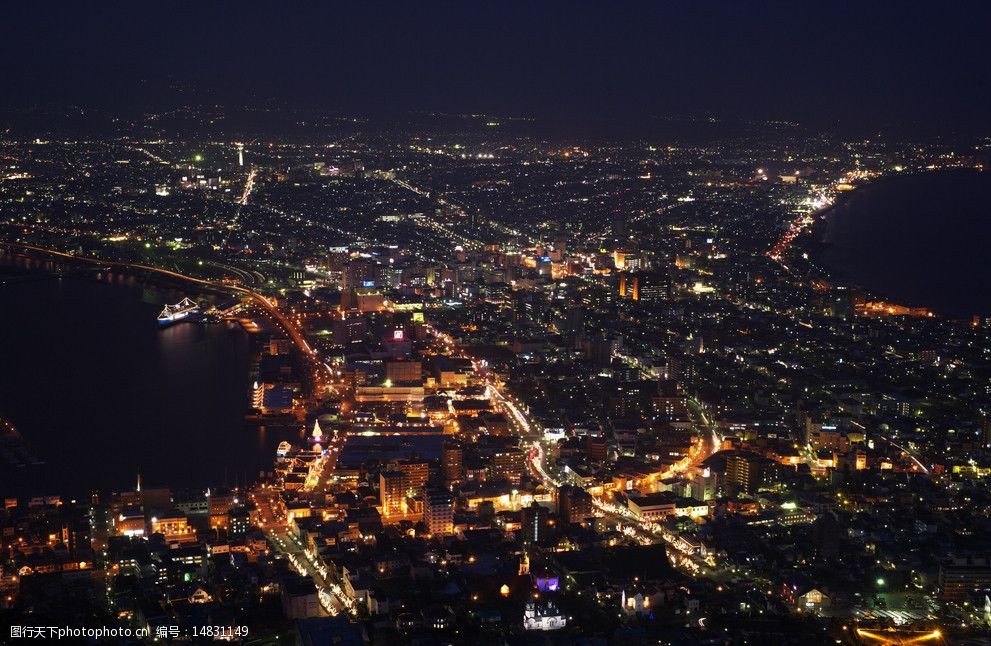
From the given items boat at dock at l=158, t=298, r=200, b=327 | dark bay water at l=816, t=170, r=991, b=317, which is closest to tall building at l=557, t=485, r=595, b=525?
boat at dock at l=158, t=298, r=200, b=327

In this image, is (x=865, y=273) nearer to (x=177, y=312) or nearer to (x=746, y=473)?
(x=177, y=312)

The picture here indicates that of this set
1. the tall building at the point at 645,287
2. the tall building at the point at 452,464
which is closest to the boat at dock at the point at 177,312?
the tall building at the point at 645,287

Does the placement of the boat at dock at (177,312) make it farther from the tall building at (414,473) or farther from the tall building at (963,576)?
the tall building at (963,576)

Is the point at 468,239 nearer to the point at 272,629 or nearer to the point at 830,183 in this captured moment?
the point at 830,183

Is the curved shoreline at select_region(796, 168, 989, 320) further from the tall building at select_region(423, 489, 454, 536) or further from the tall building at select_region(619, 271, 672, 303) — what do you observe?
the tall building at select_region(423, 489, 454, 536)

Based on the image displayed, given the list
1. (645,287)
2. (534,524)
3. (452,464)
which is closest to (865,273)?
(645,287)

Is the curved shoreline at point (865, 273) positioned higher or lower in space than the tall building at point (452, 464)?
lower
